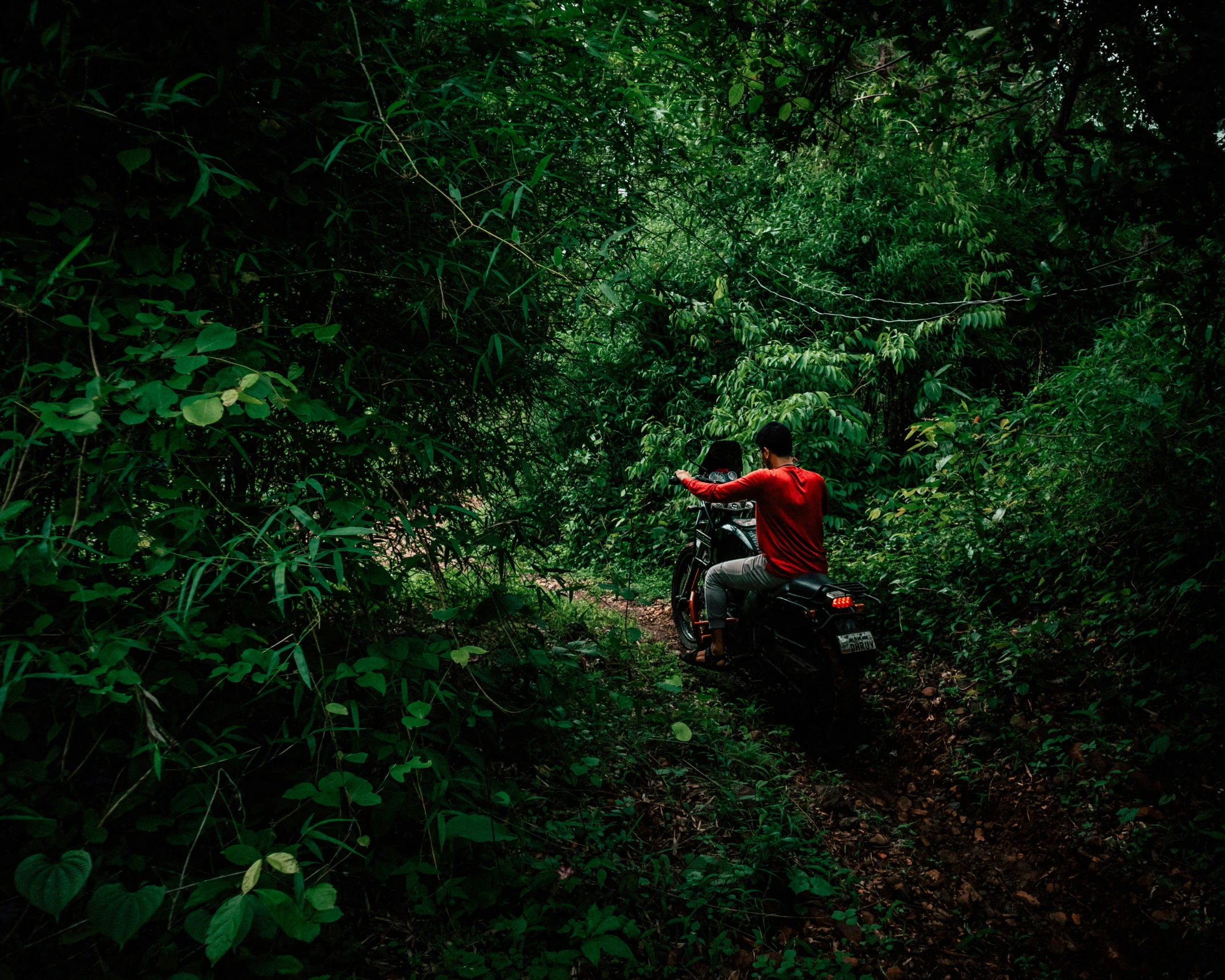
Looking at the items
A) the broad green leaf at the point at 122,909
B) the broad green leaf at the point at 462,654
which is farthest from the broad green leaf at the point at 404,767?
the broad green leaf at the point at 122,909

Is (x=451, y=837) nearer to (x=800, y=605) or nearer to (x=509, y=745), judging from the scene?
(x=509, y=745)

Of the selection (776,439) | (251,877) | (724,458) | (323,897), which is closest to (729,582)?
(724,458)

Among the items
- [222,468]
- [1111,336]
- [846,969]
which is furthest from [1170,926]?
[1111,336]

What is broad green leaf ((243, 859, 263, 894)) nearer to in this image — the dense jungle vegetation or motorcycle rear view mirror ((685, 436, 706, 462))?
the dense jungle vegetation

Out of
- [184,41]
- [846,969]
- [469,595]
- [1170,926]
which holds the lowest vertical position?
[846,969]

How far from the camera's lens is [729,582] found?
4.77 meters

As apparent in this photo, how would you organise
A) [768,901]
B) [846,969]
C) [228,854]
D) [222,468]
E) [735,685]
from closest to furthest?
[228,854] → [222,468] → [846,969] → [768,901] → [735,685]

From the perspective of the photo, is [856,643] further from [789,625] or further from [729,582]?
[729,582]

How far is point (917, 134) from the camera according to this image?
129 inches

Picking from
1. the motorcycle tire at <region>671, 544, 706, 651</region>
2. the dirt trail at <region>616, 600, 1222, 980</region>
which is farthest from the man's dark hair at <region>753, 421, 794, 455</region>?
the dirt trail at <region>616, 600, 1222, 980</region>

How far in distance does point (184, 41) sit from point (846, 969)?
3554 mm

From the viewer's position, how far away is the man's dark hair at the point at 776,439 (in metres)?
4.43

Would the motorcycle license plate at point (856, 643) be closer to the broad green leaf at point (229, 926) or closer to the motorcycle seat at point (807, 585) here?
the motorcycle seat at point (807, 585)

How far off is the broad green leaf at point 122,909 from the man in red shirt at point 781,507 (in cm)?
341
